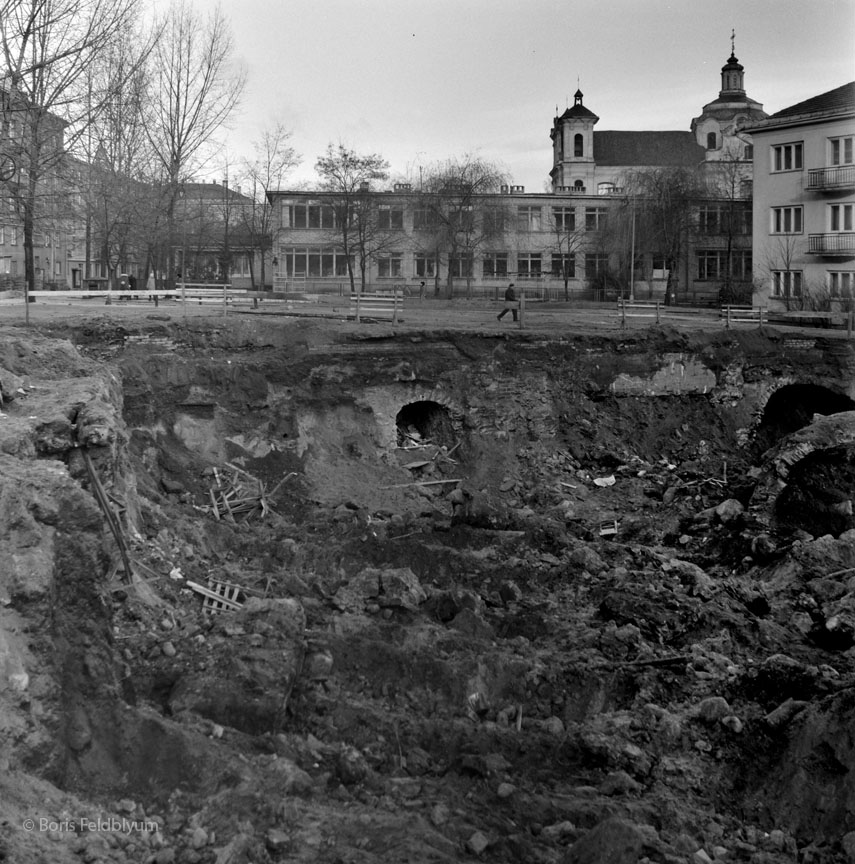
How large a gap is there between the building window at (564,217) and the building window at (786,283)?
684 inches

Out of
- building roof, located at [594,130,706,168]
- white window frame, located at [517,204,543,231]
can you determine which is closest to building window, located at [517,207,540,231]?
white window frame, located at [517,204,543,231]

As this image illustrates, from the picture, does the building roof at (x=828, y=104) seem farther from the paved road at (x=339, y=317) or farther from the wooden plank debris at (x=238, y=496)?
the wooden plank debris at (x=238, y=496)

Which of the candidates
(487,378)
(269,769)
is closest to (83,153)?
(487,378)

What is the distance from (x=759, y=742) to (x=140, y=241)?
2956 centimetres

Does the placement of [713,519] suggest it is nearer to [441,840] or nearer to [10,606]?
[441,840]

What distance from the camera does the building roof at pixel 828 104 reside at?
34719mm

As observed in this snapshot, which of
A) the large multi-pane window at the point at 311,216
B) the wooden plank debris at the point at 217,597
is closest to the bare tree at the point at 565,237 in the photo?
the large multi-pane window at the point at 311,216

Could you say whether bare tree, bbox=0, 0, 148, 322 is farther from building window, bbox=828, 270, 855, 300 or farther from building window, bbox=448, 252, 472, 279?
building window, bbox=448, 252, 472, 279

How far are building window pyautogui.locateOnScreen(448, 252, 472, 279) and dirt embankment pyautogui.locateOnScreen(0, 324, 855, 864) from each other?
98.3 ft

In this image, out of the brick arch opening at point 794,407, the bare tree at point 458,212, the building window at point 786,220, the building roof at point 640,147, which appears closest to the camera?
the brick arch opening at point 794,407

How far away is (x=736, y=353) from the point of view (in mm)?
24734

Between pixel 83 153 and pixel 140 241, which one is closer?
pixel 83 153

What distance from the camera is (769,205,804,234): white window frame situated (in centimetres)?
3791

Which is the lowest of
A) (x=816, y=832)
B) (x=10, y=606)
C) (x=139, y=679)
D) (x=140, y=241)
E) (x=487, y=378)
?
(x=816, y=832)
